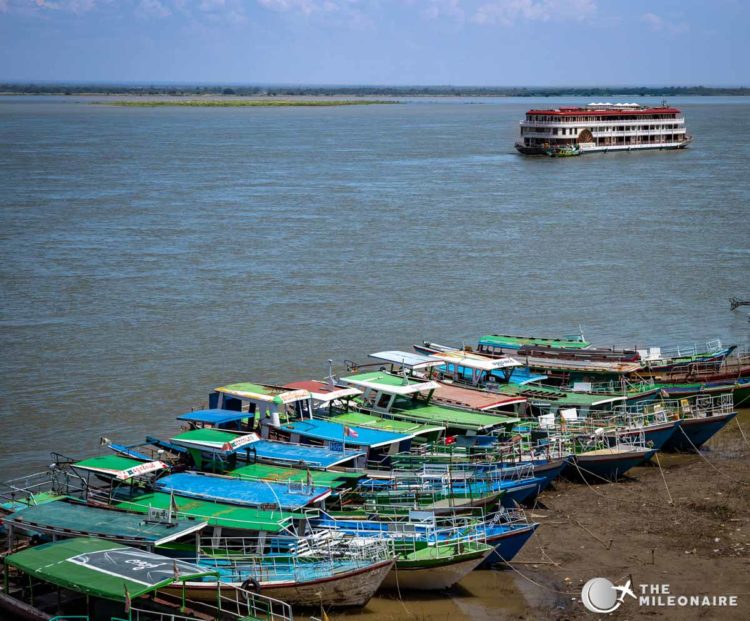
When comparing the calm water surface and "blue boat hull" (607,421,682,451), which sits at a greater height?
the calm water surface

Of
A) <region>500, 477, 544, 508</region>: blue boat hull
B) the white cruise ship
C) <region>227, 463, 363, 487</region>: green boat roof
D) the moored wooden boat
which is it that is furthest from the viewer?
the white cruise ship

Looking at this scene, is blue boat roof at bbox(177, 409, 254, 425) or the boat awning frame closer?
blue boat roof at bbox(177, 409, 254, 425)

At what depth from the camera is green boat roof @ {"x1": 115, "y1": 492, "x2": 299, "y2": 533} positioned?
16984mm

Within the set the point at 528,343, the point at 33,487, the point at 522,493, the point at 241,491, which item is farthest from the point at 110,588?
the point at 528,343

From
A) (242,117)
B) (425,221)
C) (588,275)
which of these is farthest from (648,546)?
(242,117)

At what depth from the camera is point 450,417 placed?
2298 cm

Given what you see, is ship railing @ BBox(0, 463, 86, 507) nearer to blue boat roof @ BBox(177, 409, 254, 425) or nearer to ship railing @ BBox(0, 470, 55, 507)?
ship railing @ BBox(0, 470, 55, 507)

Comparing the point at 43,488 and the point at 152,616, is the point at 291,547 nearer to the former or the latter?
the point at 152,616

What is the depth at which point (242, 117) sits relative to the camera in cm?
18325

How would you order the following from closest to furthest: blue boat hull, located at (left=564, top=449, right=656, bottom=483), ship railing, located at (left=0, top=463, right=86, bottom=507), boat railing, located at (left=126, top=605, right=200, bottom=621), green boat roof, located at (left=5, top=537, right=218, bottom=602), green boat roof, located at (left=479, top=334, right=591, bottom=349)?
green boat roof, located at (left=5, top=537, right=218, bottom=602)
boat railing, located at (left=126, top=605, right=200, bottom=621)
ship railing, located at (left=0, top=463, right=86, bottom=507)
blue boat hull, located at (left=564, top=449, right=656, bottom=483)
green boat roof, located at (left=479, top=334, right=591, bottom=349)

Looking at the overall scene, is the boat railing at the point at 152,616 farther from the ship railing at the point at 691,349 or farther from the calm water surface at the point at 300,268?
the ship railing at the point at 691,349

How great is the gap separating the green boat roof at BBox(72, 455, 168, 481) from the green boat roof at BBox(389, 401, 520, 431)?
5.88m

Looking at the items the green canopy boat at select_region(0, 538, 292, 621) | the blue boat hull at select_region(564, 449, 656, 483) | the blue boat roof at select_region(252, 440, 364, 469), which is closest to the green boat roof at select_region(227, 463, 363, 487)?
the blue boat roof at select_region(252, 440, 364, 469)

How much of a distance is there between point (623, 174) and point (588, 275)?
44540 millimetres
